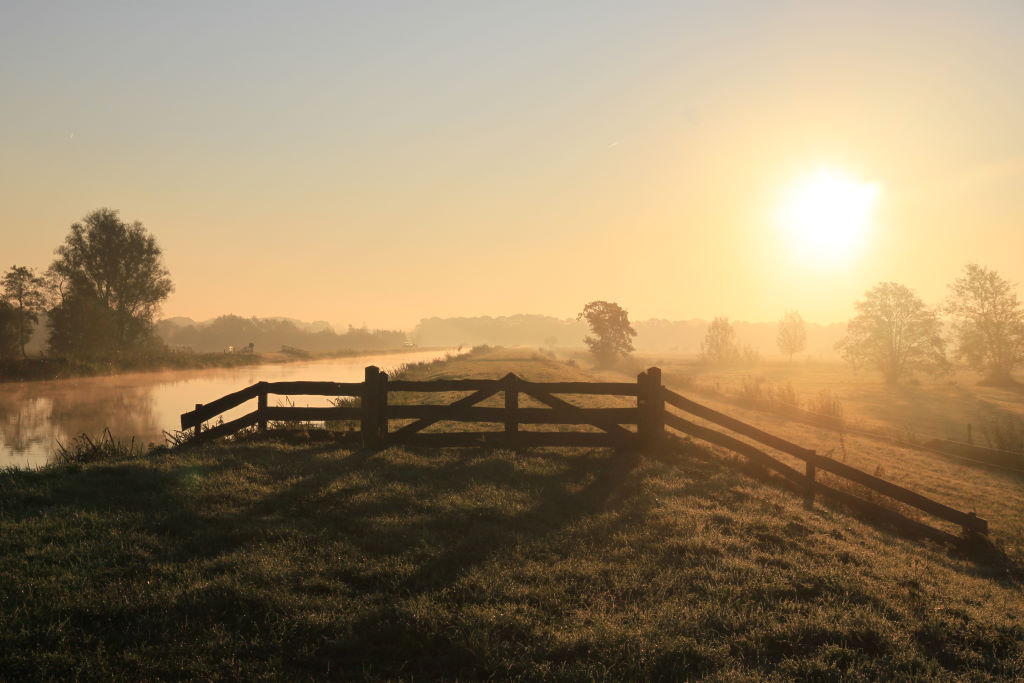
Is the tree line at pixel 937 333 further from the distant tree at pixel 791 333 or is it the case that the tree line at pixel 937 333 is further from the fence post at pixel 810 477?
the fence post at pixel 810 477

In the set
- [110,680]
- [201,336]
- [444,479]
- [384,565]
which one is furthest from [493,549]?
[201,336]

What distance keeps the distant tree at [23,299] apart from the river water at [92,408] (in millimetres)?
11831

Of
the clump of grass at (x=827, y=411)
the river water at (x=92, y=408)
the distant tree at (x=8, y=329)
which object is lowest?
the clump of grass at (x=827, y=411)

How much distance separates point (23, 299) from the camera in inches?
2069

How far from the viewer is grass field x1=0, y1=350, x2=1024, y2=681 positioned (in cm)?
515

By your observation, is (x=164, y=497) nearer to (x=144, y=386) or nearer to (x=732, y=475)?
(x=732, y=475)

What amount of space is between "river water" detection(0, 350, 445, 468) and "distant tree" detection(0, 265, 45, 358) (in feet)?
38.8

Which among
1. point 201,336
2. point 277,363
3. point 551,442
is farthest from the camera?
point 201,336

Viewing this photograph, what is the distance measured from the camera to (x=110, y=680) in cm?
466

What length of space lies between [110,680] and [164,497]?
4.45m

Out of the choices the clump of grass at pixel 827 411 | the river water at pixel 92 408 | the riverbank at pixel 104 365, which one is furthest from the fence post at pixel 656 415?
the riverbank at pixel 104 365

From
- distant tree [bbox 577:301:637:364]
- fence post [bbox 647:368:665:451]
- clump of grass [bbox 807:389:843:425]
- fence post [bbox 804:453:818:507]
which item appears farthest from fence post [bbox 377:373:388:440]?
distant tree [bbox 577:301:637:364]

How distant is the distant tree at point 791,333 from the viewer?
90188mm

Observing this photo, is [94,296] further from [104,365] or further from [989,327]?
[989,327]
